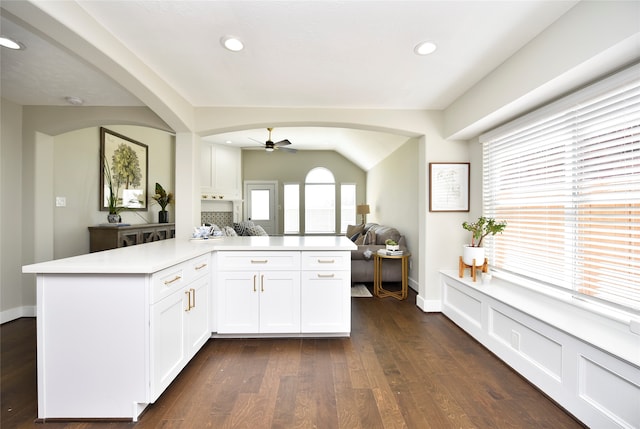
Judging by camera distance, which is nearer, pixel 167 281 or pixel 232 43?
pixel 167 281

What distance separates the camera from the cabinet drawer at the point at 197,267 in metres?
2.03

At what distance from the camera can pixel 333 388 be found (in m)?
1.85

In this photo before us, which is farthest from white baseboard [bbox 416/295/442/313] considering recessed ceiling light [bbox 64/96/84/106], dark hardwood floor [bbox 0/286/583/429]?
recessed ceiling light [bbox 64/96/84/106]

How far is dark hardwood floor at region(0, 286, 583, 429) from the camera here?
1556 millimetres

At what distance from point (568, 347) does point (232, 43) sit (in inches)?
114

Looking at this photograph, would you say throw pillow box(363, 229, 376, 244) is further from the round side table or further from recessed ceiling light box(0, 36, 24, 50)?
recessed ceiling light box(0, 36, 24, 50)

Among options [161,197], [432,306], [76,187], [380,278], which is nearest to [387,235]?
[380,278]

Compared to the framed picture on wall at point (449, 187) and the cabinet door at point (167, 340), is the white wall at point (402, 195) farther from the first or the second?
the cabinet door at point (167, 340)

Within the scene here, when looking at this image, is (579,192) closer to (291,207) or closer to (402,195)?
(402,195)

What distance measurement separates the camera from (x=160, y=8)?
1.63 metres

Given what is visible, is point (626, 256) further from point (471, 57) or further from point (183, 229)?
point (183, 229)

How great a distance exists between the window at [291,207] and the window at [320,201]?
0.26 metres

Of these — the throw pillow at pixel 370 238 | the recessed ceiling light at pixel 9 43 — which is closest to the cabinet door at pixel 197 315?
the recessed ceiling light at pixel 9 43

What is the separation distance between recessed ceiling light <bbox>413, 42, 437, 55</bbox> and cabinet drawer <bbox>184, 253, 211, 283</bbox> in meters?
2.31
